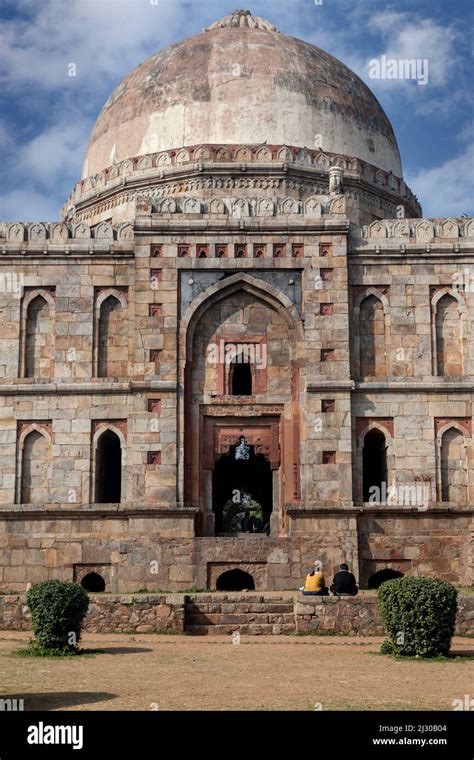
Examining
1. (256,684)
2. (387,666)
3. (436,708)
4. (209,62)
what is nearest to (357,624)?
(387,666)

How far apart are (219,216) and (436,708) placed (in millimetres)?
15602

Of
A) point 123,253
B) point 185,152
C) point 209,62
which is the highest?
point 209,62

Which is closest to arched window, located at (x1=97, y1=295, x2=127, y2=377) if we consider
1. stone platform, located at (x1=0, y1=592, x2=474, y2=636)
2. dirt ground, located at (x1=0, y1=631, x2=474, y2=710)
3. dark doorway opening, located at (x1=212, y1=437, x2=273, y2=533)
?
dark doorway opening, located at (x1=212, y1=437, x2=273, y2=533)

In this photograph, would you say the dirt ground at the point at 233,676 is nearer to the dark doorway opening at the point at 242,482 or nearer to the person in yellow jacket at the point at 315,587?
the person in yellow jacket at the point at 315,587

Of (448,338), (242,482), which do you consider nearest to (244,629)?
(448,338)

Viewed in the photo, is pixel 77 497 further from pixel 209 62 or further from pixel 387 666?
pixel 209 62

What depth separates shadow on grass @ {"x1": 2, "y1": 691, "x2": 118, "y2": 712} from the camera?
10828 mm

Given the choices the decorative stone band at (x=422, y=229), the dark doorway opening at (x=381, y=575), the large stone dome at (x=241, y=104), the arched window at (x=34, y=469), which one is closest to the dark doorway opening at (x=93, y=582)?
the arched window at (x=34, y=469)

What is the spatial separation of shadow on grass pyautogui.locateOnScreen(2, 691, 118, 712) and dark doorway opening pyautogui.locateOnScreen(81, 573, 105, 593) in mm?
11812

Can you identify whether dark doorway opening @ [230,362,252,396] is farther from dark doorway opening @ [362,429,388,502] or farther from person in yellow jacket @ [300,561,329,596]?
person in yellow jacket @ [300,561,329,596]

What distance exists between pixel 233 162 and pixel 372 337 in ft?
21.6

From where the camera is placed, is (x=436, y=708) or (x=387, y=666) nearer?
(x=436, y=708)

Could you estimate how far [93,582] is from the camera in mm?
23594
